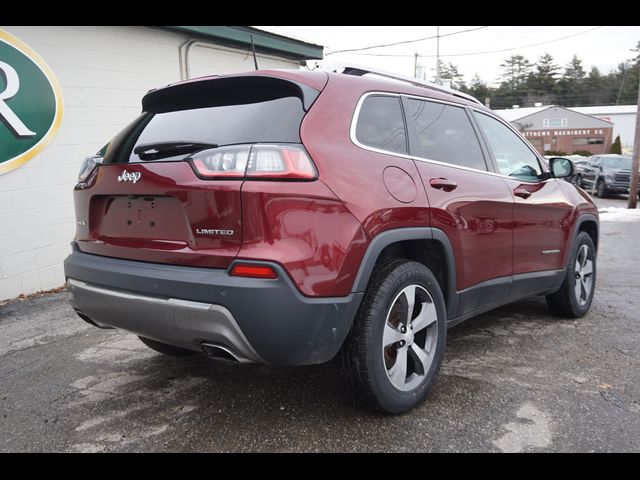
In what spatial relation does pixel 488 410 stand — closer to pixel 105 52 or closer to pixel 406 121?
pixel 406 121

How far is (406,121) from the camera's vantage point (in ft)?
10.3

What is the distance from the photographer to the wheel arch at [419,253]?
2605mm

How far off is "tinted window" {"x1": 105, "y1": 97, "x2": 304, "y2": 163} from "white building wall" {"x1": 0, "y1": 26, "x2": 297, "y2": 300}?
11.8 feet

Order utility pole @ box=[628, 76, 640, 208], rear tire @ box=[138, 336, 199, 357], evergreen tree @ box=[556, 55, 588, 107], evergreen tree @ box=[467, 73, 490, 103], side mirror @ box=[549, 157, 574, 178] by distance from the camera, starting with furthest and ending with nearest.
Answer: evergreen tree @ box=[467, 73, 490, 103], evergreen tree @ box=[556, 55, 588, 107], utility pole @ box=[628, 76, 640, 208], side mirror @ box=[549, 157, 574, 178], rear tire @ box=[138, 336, 199, 357]

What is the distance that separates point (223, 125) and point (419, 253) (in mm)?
1336

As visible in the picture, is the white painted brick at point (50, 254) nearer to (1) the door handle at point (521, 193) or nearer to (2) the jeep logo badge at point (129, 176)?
(2) the jeep logo badge at point (129, 176)

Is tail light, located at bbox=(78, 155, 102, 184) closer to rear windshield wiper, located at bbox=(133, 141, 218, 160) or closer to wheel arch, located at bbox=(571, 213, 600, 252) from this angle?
rear windshield wiper, located at bbox=(133, 141, 218, 160)

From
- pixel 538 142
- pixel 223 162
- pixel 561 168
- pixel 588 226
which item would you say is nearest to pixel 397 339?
pixel 223 162

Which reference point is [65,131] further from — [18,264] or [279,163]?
[279,163]

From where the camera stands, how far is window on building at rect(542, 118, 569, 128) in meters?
54.9

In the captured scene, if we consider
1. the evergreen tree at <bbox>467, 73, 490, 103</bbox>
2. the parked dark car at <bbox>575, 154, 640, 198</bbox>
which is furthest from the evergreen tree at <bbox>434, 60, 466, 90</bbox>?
the parked dark car at <bbox>575, 154, 640, 198</bbox>
